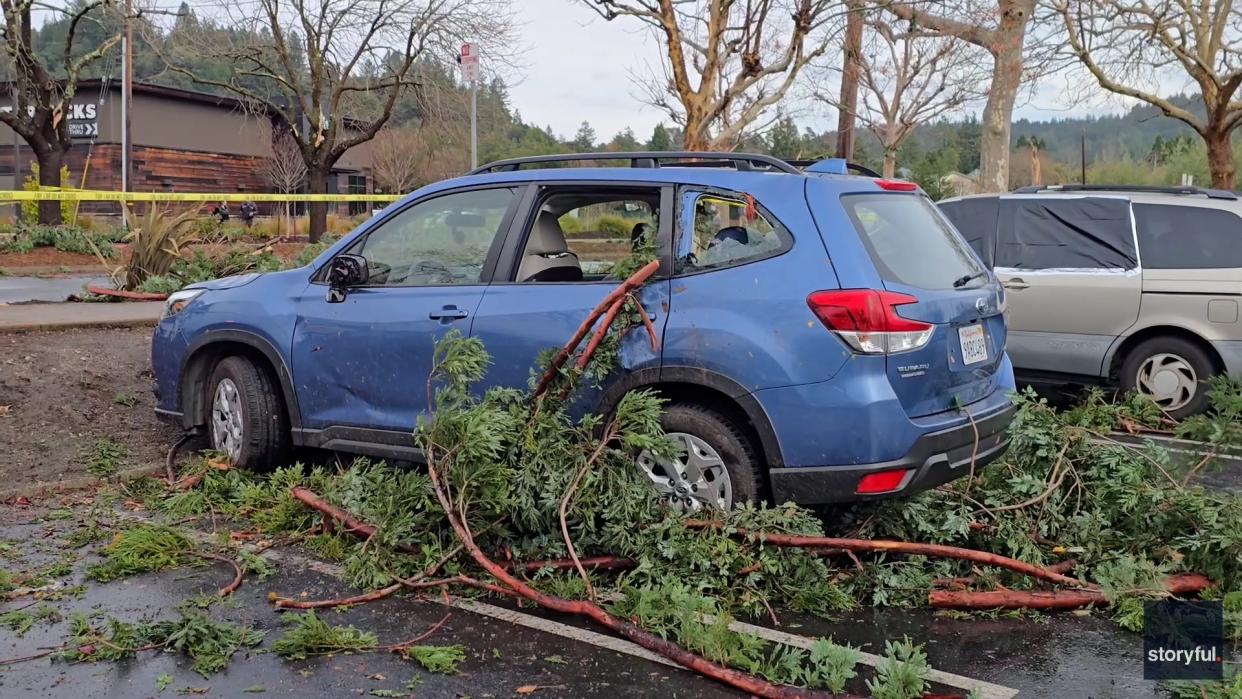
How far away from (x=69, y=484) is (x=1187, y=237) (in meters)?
8.03

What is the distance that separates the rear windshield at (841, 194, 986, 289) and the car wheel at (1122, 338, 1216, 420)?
12.3 feet

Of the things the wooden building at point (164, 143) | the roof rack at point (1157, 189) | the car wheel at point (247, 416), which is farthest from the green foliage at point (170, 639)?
the wooden building at point (164, 143)

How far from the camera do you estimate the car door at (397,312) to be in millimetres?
5695

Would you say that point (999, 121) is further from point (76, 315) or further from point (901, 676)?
point (901, 676)

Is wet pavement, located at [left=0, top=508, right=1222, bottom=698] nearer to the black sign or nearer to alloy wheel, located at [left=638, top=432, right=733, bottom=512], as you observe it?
the black sign

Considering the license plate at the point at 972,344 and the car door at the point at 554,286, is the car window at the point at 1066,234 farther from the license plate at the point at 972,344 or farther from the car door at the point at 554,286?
the car door at the point at 554,286

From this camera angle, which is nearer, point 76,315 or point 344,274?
point 344,274

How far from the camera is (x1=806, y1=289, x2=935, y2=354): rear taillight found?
464cm

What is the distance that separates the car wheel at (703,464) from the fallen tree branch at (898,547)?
0.20 m

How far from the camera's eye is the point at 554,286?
17.9 ft

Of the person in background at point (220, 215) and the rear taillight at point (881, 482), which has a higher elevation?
the person in background at point (220, 215)

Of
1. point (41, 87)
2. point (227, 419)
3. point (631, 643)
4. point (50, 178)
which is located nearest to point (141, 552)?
point (227, 419)

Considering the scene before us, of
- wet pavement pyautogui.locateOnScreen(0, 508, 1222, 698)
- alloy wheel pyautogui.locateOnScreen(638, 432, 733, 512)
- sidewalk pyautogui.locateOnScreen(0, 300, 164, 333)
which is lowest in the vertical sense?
wet pavement pyautogui.locateOnScreen(0, 508, 1222, 698)

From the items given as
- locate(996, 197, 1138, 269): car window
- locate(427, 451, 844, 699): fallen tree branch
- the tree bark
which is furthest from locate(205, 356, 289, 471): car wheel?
the tree bark
